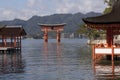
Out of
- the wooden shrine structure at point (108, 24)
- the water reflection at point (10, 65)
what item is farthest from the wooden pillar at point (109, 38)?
the water reflection at point (10, 65)

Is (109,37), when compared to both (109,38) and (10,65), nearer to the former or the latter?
(109,38)

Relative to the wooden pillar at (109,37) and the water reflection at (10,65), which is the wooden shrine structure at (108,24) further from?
the water reflection at (10,65)

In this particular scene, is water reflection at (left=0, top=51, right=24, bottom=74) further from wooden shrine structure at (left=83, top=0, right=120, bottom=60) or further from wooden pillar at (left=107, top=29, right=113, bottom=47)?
wooden pillar at (left=107, top=29, right=113, bottom=47)

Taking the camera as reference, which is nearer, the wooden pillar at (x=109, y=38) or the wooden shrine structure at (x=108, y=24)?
the wooden shrine structure at (x=108, y=24)

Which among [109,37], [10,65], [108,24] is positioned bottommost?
[10,65]

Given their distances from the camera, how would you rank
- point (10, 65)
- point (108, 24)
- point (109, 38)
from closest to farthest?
1. point (108, 24)
2. point (10, 65)
3. point (109, 38)

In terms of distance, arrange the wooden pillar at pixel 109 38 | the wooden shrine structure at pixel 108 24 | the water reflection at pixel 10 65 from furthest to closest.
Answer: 1. the wooden pillar at pixel 109 38
2. the wooden shrine structure at pixel 108 24
3. the water reflection at pixel 10 65

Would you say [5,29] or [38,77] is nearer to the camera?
[38,77]

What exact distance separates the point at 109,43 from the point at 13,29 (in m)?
34.3

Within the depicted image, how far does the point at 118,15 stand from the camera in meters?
42.2

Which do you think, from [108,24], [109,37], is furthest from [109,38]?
[108,24]

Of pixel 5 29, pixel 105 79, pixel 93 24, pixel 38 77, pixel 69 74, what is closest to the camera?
pixel 105 79

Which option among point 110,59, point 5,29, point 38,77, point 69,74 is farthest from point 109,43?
point 5,29

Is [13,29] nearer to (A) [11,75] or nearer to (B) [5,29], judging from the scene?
(B) [5,29]
